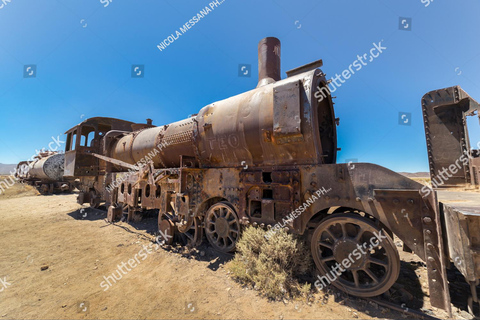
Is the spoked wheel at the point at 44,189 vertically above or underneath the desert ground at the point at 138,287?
above

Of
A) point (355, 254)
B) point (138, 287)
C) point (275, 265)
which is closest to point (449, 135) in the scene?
point (355, 254)

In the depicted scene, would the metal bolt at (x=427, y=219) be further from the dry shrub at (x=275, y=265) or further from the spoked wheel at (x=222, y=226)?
the spoked wheel at (x=222, y=226)

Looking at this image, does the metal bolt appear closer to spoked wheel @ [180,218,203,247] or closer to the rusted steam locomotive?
the rusted steam locomotive

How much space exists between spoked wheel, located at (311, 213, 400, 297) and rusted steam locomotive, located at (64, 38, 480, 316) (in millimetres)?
17

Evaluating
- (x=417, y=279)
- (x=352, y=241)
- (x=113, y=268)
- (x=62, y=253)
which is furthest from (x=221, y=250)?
(x=62, y=253)

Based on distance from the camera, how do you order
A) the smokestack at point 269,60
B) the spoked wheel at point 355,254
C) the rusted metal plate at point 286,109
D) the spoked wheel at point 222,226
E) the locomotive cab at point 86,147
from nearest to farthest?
the spoked wheel at point 355,254 < the rusted metal plate at point 286,109 < the spoked wheel at point 222,226 < the smokestack at point 269,60 < the locomotive cab at point 86,147

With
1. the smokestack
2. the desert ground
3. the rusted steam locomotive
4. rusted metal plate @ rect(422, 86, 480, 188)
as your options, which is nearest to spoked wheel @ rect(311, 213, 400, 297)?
the rusted steam locomotive

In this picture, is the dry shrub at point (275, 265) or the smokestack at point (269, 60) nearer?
the dry shrub at point (275, 265)

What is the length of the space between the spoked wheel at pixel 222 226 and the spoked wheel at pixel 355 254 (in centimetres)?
199

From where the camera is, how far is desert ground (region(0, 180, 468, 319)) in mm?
3166

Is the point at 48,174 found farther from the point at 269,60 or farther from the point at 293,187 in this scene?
the point at 293,187

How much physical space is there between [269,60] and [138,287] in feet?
21.0

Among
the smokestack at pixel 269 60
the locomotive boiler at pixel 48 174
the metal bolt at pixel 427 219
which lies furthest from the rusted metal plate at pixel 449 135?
the locomotive boiler at pixel 48 174

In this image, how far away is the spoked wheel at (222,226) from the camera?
493cm
